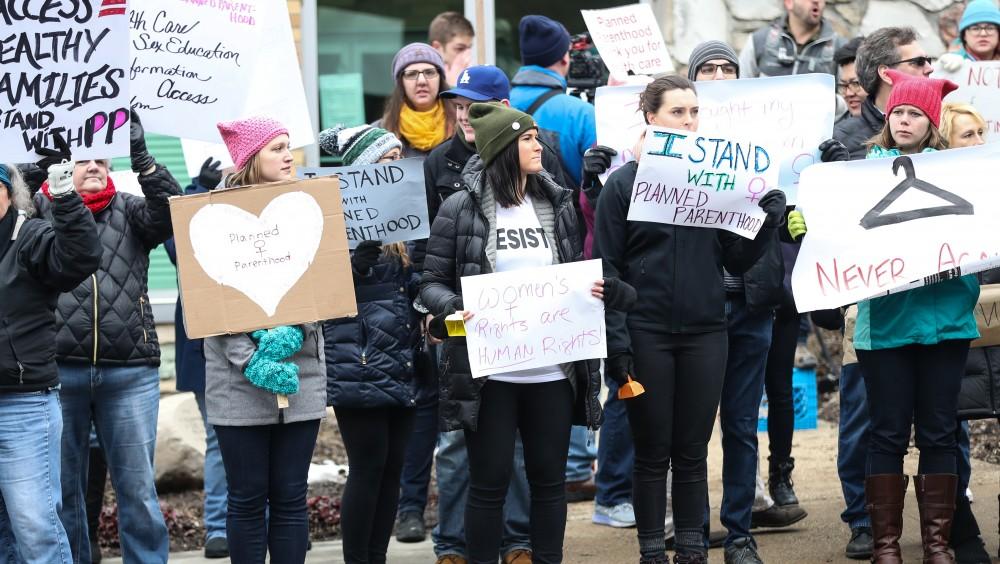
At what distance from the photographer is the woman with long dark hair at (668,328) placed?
19.1 feet

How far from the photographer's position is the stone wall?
1059 centimetres

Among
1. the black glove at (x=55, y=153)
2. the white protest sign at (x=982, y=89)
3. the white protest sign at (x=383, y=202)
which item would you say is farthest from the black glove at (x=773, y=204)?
the black glove at (x=55, y=153)

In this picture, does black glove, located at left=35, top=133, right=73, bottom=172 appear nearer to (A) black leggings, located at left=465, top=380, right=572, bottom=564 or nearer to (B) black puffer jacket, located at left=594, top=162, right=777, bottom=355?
(A) black leggings, located at left=465, top=380, right=572, bottom=564

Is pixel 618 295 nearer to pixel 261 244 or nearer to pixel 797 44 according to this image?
pixel 261 244

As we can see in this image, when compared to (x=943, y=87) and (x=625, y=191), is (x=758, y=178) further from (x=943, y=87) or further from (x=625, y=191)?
(x=943, y=87)

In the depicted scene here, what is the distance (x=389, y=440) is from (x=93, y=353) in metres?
1.32

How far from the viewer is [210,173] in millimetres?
7156

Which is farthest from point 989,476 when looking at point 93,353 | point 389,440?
point 93,353

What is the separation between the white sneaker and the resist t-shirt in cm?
180

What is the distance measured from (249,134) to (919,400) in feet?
9.61

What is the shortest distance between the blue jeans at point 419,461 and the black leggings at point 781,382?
1.70 metres

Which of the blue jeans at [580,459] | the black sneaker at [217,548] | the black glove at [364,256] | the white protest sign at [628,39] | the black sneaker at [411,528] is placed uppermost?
the white protest sign at [628,39]

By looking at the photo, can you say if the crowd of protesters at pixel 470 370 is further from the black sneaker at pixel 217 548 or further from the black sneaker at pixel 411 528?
the black sneaker at pixel 217 548

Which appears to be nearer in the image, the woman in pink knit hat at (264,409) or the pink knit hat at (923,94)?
the woman in pink knit hat at (264,409)
